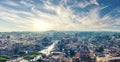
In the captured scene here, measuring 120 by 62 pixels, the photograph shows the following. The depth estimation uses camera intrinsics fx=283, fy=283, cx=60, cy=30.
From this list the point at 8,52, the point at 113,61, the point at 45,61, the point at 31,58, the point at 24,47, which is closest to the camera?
the point at 113,61

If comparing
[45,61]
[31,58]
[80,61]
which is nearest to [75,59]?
[80,61]

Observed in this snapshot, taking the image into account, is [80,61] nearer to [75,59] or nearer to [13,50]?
[75,59]

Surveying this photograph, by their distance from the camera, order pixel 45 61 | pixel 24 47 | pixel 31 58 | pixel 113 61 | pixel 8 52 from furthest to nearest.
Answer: pixel 24 47 → pixel 8 52 → pixel 31 58 → pixel 45 61 → pixel 113 61

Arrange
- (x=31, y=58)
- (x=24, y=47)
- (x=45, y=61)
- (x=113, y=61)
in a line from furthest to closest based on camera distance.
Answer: (x=24, y=47), (x=31, y=58), (x=45, y=61), (x=113, y=61)

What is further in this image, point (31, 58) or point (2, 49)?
point (2, 49)

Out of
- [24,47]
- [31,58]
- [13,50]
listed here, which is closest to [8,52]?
[13,50]

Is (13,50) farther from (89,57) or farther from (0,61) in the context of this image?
(89,57)

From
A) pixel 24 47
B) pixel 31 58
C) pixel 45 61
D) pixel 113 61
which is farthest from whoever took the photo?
pixel 24 47

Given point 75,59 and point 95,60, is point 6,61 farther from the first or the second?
point 95,60

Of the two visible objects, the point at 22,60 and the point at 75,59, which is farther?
the point at 22,60
